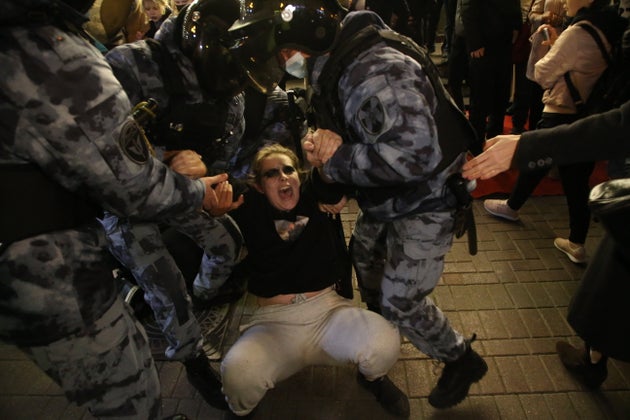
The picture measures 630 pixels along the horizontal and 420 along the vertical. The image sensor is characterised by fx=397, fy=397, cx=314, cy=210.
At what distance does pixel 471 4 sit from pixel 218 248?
163 inches

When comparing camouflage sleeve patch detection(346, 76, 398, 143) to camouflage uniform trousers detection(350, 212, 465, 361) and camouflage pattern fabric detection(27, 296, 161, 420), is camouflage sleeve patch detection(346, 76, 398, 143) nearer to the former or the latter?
camouflage uniform trousers detection(350, 212, 465, 361)

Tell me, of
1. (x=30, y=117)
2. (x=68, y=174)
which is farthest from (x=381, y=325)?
(x=30, y=117)

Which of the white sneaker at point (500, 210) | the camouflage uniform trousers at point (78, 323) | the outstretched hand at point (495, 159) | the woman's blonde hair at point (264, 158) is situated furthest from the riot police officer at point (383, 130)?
the white sneaker at point (500, 210)

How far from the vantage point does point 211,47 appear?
2.12 metres

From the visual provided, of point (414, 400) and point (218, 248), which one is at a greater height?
point (218, 248)

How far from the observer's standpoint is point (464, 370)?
91.9 inches

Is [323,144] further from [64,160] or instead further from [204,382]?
[204,382]

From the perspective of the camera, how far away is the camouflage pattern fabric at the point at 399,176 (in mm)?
1640

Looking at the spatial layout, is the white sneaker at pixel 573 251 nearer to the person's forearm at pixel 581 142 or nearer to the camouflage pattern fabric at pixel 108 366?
the person's forearm at pixel 581 142

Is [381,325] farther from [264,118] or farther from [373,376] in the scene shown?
[264,118]

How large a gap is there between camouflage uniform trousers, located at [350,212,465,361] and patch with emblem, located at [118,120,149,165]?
1.29 meters

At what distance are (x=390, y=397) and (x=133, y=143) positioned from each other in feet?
6.37

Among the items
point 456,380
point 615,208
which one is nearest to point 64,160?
point 615,208

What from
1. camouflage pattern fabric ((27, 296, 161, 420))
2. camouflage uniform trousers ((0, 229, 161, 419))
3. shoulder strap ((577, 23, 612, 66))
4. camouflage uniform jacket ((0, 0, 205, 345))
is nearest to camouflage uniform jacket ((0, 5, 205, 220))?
camouflage uniform jacket ((0, 0, 205, 345))
